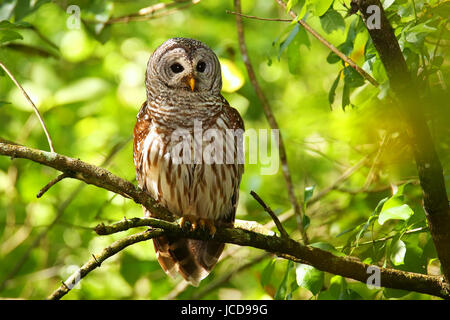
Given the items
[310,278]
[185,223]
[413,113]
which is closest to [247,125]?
[185,223]

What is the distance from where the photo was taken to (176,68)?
3170 mm

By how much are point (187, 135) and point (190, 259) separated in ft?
2.67

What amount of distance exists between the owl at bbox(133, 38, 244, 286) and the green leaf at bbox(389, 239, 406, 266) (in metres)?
0.96

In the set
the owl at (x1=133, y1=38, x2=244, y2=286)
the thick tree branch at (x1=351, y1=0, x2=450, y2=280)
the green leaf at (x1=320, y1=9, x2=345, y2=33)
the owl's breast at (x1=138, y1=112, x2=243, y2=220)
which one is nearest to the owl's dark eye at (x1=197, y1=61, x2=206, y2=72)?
the owl at (x1=133, y1=38, x2=244, y2=286)

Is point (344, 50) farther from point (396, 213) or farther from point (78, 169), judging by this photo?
point (78, 169)

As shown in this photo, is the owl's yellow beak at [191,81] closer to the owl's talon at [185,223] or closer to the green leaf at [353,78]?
the owl's talon at [185,223]

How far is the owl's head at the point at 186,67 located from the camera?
3.10m

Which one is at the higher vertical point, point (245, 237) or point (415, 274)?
point (245, 237)

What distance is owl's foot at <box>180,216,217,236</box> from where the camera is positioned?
104 inches

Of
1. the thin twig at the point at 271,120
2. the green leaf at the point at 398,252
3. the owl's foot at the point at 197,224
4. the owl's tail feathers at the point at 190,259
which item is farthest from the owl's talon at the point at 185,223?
the green leaf at the point at 398,252
